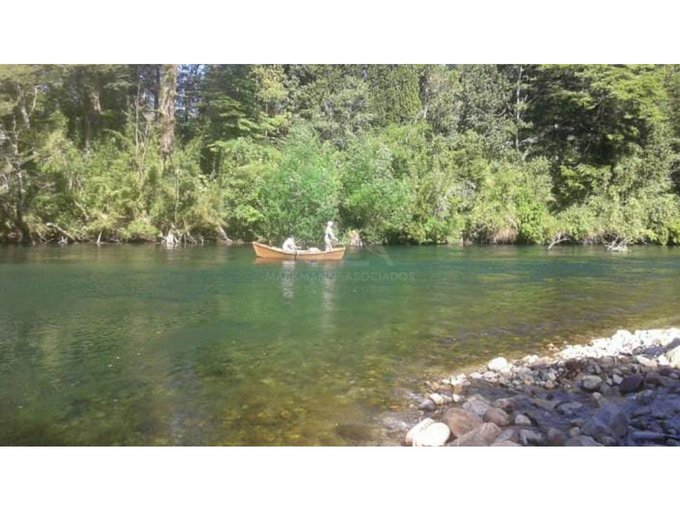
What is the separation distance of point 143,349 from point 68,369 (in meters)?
0.59

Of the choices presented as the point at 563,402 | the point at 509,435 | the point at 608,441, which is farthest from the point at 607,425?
the point at 509,435

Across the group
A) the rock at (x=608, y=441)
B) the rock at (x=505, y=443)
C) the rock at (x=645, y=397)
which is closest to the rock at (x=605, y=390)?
the rock at (x=645, y=397)

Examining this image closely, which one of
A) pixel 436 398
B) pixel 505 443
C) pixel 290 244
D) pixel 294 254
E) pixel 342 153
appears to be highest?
pixel 342 153

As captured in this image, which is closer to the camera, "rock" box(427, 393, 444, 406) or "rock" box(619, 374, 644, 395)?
"rock" box(427, 393, 444, 406)

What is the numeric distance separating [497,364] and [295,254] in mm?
4586

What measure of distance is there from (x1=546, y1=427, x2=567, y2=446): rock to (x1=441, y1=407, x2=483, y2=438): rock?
37cm

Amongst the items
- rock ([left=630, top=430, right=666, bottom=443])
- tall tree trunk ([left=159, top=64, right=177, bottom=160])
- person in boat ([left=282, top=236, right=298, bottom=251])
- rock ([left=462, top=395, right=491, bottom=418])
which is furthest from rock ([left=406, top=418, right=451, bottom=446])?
person in boat ([left=282, top=236, right=298, bottom=251])

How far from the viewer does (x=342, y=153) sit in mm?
7684

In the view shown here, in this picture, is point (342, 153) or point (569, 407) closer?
point (569, 407)

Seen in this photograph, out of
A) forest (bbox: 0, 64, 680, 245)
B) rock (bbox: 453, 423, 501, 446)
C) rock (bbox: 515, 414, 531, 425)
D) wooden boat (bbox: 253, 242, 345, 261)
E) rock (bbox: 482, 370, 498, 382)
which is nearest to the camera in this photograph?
rock (bbox: 453, 423, 501, 446)

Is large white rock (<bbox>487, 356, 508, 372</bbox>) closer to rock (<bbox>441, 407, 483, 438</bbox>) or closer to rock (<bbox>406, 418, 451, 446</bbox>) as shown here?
rock (<bbox>441, 407, 483, 438</bbox>)

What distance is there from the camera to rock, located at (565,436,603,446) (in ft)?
9.68

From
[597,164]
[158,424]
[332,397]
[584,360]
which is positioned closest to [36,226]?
[158,424]

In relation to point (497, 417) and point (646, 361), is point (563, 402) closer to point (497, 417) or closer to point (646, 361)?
point (497, 417)
